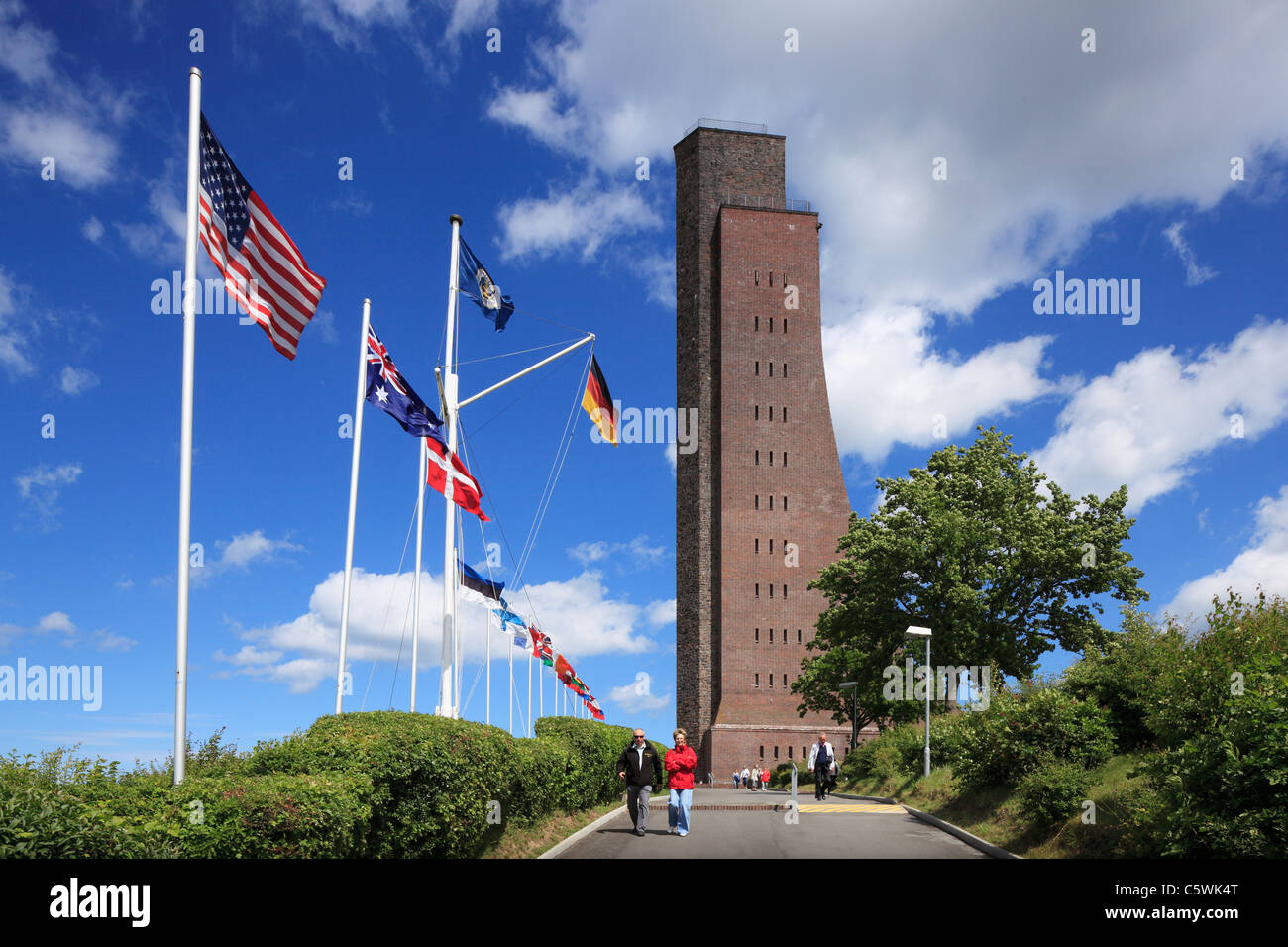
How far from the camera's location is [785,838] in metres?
16.0

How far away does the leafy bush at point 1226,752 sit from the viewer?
9469mm

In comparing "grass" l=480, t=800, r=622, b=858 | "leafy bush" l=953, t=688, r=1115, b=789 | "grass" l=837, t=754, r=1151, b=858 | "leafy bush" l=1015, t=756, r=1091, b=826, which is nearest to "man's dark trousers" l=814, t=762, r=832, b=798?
"grass" l=837, t=754, r=1151, b=858

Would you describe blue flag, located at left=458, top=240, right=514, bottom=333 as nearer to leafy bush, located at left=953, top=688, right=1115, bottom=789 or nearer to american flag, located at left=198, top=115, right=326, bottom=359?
american flag, located at left=198, top=115, right=326, bottom=359

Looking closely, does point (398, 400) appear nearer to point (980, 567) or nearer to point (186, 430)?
point (186, 430)

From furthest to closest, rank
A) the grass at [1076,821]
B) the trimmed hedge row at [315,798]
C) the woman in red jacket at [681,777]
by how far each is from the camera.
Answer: the woman in red jacket at [681,777], the grass at [1076,821], the trimmed hedge row at [315,798]

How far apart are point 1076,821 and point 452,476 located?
11.9 meters

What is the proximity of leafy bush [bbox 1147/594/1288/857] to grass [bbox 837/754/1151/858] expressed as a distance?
648 mm

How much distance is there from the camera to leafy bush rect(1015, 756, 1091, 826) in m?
13.7

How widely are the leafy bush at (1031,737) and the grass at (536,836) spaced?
742 centimetres

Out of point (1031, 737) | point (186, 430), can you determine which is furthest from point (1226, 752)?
point (186, 430)

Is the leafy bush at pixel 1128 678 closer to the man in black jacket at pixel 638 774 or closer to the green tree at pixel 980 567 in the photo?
the man in black jacket at pixel 638 774

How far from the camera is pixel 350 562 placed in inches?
819

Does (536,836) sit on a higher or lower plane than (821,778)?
higher

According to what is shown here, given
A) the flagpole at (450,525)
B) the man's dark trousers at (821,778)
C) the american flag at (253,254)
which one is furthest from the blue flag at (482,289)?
the man's dark trousers at (821,778)
